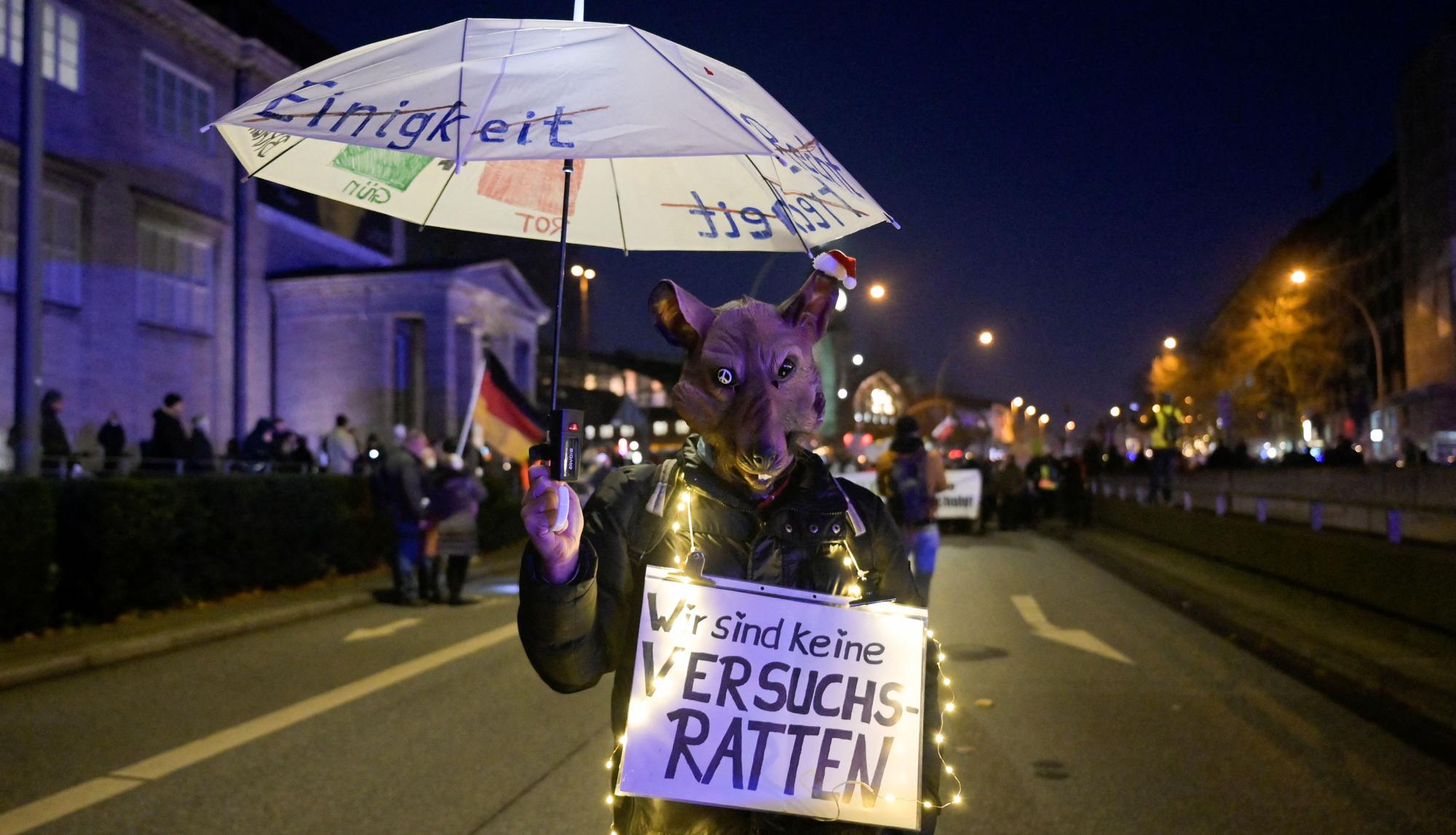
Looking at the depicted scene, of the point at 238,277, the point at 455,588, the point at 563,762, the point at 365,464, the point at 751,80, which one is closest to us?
the point at 751,80

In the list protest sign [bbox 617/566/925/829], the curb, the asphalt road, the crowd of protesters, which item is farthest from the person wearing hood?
the crowd of protesters

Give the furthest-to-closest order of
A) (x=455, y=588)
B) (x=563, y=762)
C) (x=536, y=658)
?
1. (x=455, y=588)
2. (x=563, y=762)
3. (x=536, y=658)

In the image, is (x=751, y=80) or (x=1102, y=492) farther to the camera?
(x=1102, y=492)

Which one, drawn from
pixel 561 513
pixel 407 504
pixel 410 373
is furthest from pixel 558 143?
pixel 410 373

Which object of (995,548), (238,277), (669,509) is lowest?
(995,548)

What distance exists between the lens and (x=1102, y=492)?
32688 mm

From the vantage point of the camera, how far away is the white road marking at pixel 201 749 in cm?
554

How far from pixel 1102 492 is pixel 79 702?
28.7m

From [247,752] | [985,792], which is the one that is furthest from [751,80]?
[247,752]

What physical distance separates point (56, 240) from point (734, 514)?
24.1 metres

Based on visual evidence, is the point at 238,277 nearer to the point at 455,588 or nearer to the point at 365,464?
the point at 365,464

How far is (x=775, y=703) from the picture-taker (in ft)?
8.46

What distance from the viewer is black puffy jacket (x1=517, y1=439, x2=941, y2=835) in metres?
2.50

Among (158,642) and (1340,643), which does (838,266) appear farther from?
(158,642)
